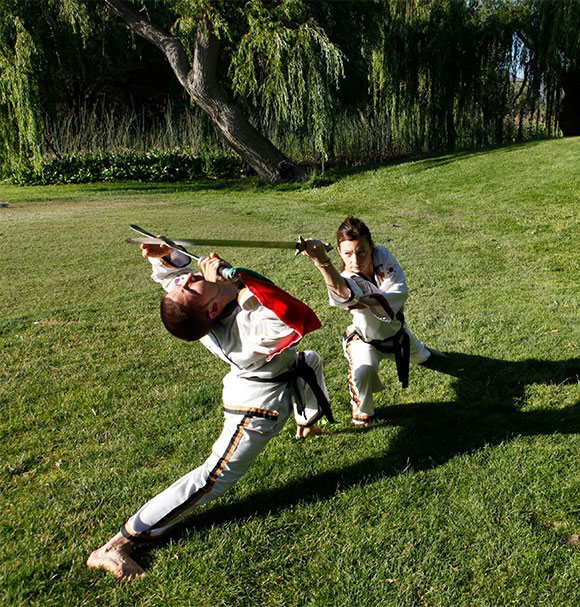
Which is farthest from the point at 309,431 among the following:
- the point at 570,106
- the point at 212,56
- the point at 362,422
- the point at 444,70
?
the point at 570,106

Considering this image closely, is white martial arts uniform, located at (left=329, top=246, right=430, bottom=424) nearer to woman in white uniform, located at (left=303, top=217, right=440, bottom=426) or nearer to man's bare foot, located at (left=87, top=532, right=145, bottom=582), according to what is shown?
woman in white uniform, located at (left=303, top=217, right=440, bottom=426)

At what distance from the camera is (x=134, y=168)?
16.9 m

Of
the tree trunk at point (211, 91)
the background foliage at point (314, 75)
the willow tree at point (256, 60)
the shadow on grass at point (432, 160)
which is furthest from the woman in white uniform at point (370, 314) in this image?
the tree trunk at point (211, 91)

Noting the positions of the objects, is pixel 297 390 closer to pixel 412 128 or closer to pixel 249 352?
pixel 249 352

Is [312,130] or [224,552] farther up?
[312,130]

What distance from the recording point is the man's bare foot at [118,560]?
2266 mm

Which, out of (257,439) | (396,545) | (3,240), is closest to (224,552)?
(257,439)

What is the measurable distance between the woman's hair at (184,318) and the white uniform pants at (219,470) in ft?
1.29

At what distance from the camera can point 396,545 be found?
7.93 ft

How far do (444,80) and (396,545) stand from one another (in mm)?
16517

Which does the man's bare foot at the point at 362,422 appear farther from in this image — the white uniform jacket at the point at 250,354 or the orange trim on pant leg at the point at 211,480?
the orange trim on pant leg at the point at 211,480

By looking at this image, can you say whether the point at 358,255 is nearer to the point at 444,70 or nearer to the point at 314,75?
the point at 314,75

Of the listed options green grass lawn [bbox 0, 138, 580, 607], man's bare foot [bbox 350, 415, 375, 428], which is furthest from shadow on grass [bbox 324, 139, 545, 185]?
man's bare foot [bbox 350, 415, 375, 428]

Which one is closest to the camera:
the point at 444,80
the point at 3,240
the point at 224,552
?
the point at 224,552
